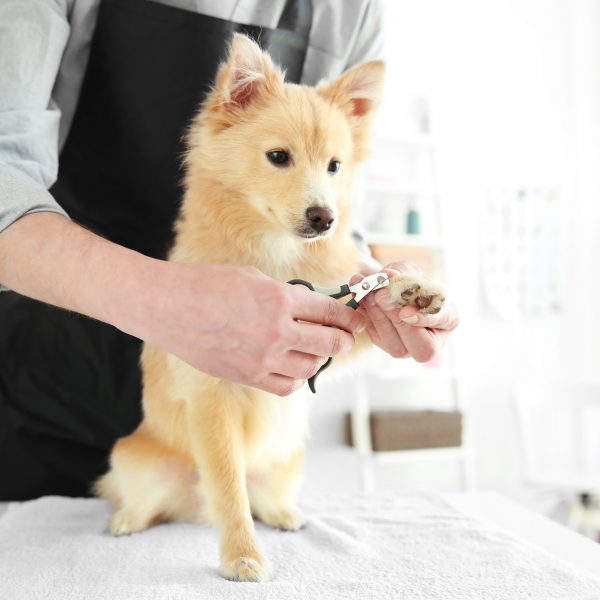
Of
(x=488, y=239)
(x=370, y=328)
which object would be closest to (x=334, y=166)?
(x=370, y=328)

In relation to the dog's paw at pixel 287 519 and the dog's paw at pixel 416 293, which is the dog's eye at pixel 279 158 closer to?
the dog's paw at pixel 416 293

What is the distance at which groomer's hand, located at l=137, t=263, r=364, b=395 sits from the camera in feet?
2.25

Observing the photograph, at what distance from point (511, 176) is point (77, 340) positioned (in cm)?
335

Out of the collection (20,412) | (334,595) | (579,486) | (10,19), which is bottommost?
(579,486)

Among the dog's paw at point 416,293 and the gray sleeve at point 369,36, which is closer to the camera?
the dog's paw at point 416,293

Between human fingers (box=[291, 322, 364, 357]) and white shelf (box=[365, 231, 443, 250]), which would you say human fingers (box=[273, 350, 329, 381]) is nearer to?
human fingers (box=[291, 322, 364, 357])

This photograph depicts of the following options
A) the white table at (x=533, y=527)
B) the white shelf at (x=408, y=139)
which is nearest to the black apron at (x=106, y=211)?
the white table at (x=533, y=527)

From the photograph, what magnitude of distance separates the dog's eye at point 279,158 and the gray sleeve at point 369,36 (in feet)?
1.33

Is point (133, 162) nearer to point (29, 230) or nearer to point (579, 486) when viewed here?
point (29, 230)

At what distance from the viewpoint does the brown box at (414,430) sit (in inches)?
121

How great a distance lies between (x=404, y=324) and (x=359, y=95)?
497 millimetres

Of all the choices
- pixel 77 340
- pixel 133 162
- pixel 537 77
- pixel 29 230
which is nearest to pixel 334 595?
pixel 29 230

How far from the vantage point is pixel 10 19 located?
0.96m

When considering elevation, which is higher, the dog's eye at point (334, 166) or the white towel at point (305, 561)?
the dog's eye at point (334, 166)
